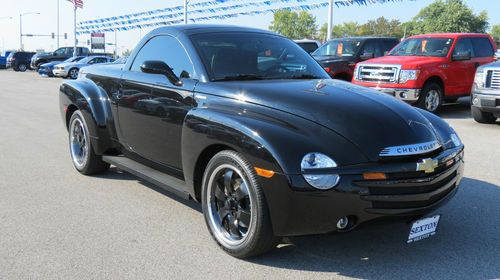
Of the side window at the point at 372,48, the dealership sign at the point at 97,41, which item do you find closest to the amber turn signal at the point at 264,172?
the side window at the point at 372,48

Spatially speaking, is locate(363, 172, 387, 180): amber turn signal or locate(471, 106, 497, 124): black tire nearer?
locate(363, 172, 387, 180): amber turn signal

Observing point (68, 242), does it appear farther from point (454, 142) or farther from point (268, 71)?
point (454, 142)

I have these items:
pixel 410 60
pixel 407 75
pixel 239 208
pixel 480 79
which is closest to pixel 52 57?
pixel 410 60

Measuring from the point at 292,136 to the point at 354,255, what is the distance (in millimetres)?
1063

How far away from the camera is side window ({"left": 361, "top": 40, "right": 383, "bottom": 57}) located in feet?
47.4

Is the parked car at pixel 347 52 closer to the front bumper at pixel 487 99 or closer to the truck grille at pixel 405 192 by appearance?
the front bumper at pixel 487 99

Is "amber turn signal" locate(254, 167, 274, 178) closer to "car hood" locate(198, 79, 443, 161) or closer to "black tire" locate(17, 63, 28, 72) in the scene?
"car hood" locate(198, 79, 443, 161)

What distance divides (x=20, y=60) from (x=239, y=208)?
45.0 metres

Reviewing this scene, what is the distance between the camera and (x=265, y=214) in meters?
3.21

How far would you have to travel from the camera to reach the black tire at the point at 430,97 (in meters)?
11.1

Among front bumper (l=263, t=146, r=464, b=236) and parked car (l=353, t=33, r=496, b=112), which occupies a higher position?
parked car (l=353, t=33, r=496, b=112)

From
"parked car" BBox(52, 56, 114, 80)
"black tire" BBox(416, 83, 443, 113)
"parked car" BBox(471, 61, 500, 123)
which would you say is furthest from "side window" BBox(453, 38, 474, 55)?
"parked car" BBox(52, 56, 114, 80)

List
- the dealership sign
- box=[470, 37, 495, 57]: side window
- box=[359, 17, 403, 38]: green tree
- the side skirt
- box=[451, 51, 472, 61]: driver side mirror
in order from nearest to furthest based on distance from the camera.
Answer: the side skirt → box=[451, 51, 472, 61]: driver side mirror → box=[470, 37, 495, 57]: side window → the dealership sign → box=[359, 17, 403, 38]: green tree

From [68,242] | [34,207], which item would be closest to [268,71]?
[68,242]
